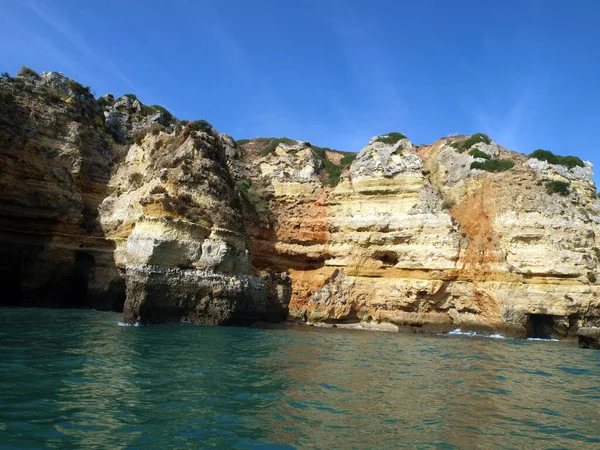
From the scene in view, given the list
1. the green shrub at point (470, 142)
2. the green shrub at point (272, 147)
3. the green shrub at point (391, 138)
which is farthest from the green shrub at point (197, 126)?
the green shrub at point (470, 142)

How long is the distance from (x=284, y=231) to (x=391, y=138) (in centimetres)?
1058

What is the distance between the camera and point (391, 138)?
3228cm

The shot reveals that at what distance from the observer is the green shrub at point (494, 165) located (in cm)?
2842

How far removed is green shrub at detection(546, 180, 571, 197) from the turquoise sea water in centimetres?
1543

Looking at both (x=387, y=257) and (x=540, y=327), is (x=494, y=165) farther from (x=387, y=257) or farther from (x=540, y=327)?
(x=540, y=327)

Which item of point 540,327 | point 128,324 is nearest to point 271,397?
point 128,324

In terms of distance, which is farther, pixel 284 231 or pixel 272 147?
pixel 272 147

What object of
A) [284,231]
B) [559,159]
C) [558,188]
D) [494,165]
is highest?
[559,159]

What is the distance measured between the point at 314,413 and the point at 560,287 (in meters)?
21.3

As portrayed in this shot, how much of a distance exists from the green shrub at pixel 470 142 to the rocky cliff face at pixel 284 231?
0.14m

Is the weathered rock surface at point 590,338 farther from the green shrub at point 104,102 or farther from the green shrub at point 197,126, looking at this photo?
the green shrub at point 104,102

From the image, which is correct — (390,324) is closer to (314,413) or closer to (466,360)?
(466,360)

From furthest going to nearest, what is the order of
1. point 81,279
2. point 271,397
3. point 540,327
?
Result: point 81,279 → point 540,327 → point 271,397

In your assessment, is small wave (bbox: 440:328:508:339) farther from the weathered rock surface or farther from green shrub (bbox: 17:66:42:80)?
green shrub (bbox: 17:66:42:80)
